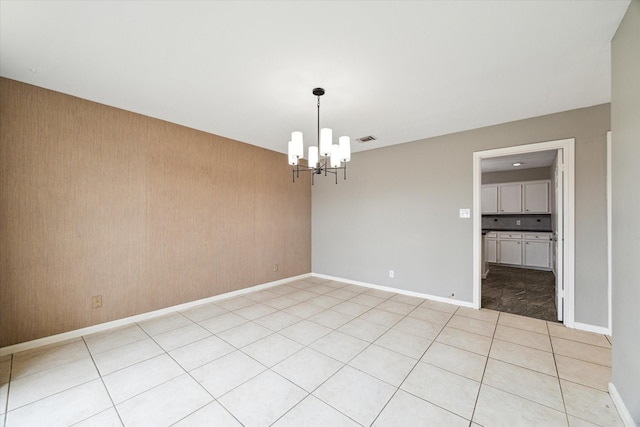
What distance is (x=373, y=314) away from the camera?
10.8 ft

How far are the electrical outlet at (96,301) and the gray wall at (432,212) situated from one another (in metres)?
3.47

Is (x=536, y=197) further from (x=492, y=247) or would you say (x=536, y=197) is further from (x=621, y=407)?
(x=621, y=407)

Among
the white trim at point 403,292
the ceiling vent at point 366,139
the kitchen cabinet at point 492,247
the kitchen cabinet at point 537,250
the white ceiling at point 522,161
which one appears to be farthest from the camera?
the kitchen cabinet at point 492,247

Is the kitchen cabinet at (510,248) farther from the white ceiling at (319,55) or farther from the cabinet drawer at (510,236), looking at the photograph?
the white ceiling at (319,55)

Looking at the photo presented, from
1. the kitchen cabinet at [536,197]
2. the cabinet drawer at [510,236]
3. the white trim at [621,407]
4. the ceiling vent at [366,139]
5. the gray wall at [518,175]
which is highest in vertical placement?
the ceiling vent at [366,139]

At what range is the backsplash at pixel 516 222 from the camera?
6395 mm

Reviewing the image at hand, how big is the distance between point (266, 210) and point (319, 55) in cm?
300

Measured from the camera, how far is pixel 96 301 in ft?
9.05

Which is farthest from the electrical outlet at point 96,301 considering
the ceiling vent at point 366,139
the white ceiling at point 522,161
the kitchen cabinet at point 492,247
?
the kitchen cabinet at point 492,247

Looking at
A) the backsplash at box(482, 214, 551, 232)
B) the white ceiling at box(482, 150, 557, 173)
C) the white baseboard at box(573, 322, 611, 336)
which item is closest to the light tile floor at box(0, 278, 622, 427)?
the white baseboard at box(573, 322, 611, 336)

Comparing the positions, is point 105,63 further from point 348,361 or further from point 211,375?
point 348,361

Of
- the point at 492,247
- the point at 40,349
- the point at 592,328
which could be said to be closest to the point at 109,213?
the point at 40,349

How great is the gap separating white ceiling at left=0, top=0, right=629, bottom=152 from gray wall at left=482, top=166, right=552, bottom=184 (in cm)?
431

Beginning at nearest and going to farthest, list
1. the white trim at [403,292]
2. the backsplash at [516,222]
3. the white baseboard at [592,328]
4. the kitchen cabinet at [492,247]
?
1. the white baseboard at [592,328]
2. the white trim at [403,292]
3. the backsplash at [516,222]
4. the kitchen cabinet at [492,247]
